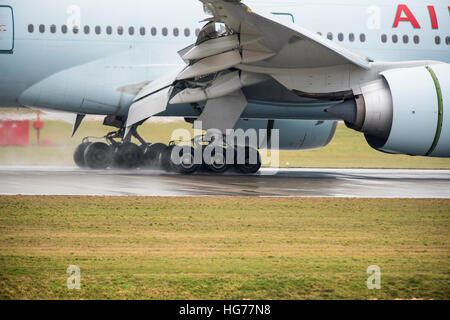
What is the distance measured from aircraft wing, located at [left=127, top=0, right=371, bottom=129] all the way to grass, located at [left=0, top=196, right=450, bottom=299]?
4193 mm

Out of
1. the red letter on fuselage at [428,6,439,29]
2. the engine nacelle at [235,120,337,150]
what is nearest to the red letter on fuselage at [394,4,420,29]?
the red letter on fuselage at [428,6,439,29]

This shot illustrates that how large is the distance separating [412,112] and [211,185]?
173 inches

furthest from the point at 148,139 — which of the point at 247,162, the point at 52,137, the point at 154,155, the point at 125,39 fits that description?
the point at 125,39

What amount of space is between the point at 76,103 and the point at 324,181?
255 inches

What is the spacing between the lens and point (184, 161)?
17328 millimetres

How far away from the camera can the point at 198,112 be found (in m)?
17.2

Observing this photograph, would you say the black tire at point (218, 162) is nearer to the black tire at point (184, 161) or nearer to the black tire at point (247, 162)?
the black tire at point (184, 161)

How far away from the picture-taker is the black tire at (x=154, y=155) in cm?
1834

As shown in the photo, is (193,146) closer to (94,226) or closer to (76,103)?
(76,103)

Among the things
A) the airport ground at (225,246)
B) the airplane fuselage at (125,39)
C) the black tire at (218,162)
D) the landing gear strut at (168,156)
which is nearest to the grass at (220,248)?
the airport ground at (225,246)

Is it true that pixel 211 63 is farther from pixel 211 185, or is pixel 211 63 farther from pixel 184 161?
pixel 184 161

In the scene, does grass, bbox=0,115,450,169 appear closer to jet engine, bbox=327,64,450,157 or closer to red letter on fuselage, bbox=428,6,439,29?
red letter on fuselage, bbox=428,6,439,29
